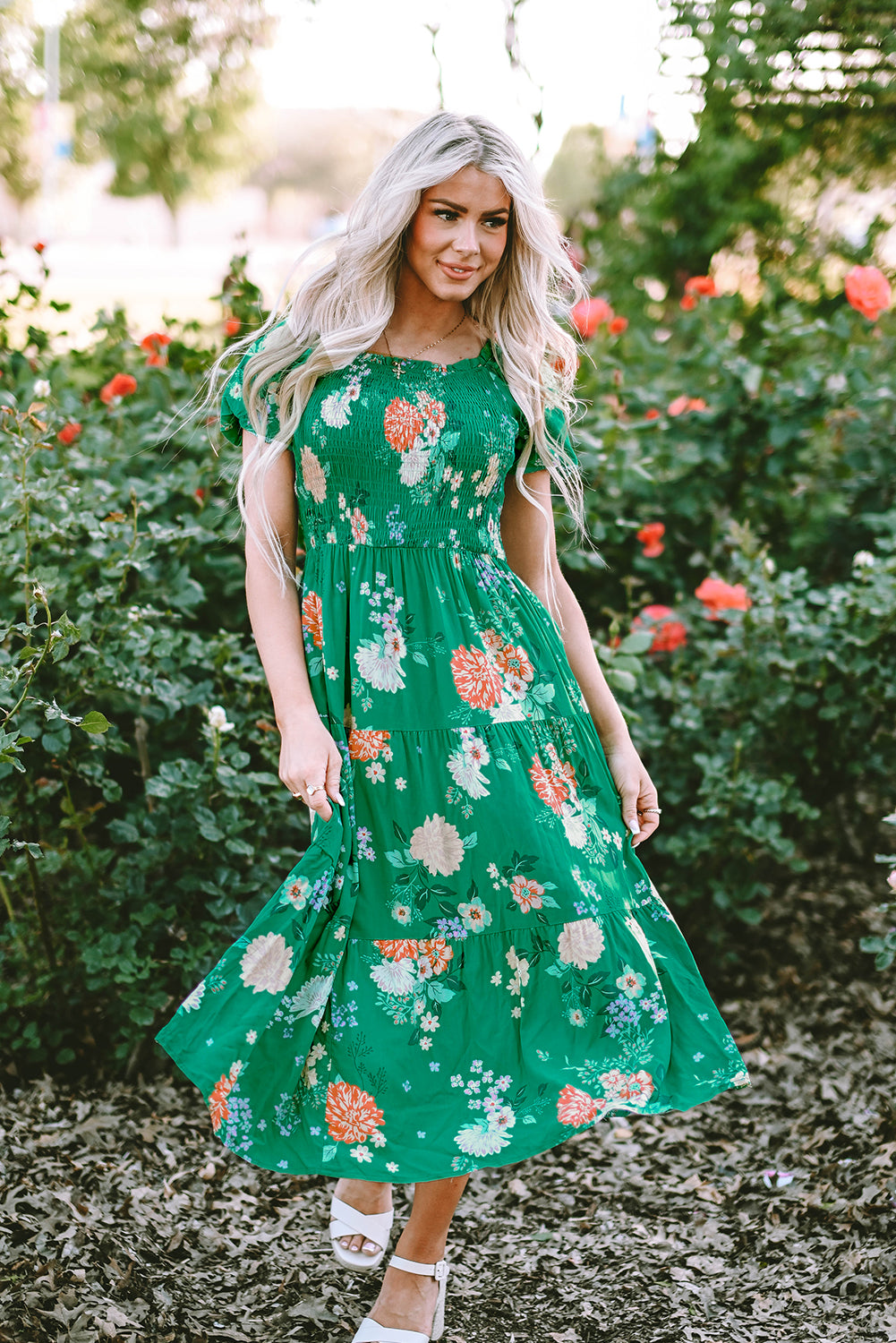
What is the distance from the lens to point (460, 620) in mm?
1926

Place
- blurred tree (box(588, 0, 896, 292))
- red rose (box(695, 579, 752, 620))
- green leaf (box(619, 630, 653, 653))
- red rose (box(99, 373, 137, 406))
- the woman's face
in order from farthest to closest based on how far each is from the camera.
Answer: blurred tree (box(588, 0, 896, 292)), red rose (box(99, 373, 137, 406)), red rose (box(695, 579, 752, 620)), green leaf (box(619, 630, 653, 653)), the woman's face

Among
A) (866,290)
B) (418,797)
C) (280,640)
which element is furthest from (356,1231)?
(866,290)

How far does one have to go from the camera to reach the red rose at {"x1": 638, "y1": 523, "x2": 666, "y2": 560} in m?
3.25

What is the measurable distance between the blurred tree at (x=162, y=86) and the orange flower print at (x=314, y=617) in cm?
1030

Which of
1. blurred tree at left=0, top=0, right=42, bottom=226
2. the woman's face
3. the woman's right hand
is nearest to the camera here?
the woman's right hand

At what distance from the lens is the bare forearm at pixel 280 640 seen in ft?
6.00

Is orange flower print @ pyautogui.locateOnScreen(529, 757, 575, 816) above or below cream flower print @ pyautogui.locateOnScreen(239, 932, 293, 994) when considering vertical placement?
above

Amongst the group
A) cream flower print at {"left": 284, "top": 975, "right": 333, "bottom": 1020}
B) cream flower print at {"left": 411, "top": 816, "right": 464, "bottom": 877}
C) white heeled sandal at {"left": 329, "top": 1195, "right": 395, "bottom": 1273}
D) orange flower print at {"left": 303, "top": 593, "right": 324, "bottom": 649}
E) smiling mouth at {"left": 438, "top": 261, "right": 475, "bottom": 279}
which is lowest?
white heeled sandal at {"left": 329, "top": 1195, "right": 395, "bottom": 1273}

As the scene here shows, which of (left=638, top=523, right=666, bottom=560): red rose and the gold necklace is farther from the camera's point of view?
(left=638, top=523, right=666, bottom=560): red rose

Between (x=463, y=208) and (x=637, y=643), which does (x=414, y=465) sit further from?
(x=637, y=643)

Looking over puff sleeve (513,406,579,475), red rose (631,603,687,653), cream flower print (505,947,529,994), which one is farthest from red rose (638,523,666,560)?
cream flower print (505,947,529,994)

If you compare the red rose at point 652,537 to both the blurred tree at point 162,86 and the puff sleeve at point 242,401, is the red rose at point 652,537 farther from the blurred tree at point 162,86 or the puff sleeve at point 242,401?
the blurred tree at point 162,86

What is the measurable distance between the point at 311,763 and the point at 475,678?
0.31m

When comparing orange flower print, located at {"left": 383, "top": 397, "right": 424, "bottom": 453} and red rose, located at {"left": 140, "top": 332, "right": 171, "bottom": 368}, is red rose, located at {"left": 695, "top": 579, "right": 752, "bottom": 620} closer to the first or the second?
orange flower print, located at {"left": 383, "top": 397, "right": 424, "bottom": 453}
